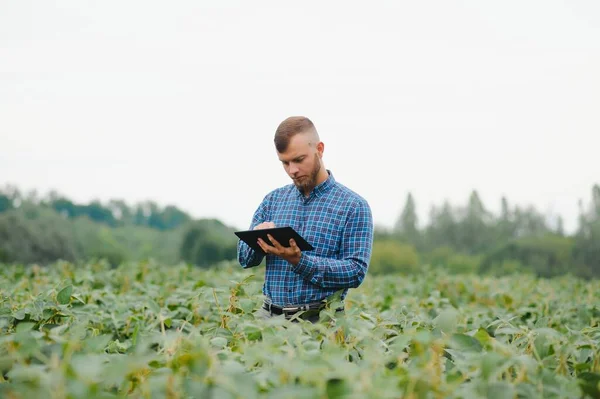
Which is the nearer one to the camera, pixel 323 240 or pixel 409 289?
pixel 323 240

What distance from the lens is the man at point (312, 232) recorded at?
3025 mm

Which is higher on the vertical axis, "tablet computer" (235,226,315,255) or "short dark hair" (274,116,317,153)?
"short dark hair" (274,116,317,153)

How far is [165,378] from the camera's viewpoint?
5.01 feet

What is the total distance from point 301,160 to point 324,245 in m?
0.46

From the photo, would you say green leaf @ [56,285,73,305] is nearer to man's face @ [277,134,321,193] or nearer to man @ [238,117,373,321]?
man @ [238,117,373,321]

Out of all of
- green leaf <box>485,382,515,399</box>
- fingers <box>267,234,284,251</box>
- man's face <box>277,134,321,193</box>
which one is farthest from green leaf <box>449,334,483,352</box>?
man's face <box>277,134,321,193</box>

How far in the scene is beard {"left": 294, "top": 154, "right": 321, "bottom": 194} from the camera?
317 cm

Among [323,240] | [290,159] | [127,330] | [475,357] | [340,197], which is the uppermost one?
[290,159]

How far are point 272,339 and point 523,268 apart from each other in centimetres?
1476

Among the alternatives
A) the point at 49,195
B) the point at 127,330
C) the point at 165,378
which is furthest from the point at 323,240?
the point at 49,195

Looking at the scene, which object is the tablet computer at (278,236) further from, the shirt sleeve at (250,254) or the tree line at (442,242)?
the tree line at (442,242)

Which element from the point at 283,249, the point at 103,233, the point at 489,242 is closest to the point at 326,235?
the point at 283,249

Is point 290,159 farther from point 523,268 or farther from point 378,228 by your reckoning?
point 378,228

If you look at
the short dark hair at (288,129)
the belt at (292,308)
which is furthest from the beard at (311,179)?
the belt at (292,308)
